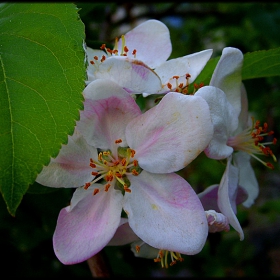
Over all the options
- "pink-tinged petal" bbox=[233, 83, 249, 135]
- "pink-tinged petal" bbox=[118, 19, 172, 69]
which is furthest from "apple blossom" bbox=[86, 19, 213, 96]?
"pink-tinged petal" bbox=[233, 83, 249, 135]

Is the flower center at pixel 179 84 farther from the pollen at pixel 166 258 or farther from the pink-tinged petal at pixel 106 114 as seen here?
the pollen at pixel 166 258

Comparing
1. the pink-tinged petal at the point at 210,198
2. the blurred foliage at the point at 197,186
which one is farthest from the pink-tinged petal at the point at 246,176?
the blurred foliage at the point at 197,186

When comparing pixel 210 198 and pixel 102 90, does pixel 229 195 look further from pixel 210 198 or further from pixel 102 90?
pixel 102 90

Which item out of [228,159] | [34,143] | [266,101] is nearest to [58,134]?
[34,143]

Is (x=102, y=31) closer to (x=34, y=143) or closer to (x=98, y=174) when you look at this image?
(x=98, y=174)

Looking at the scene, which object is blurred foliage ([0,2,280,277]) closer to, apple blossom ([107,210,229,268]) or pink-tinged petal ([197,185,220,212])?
apple blossom ([107,210,229,268])

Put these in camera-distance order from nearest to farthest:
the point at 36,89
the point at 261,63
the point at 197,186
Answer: the point at 36,89
the point at 261,63
the point at 197,186

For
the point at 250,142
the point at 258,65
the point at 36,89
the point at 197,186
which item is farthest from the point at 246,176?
the point at 197,186
